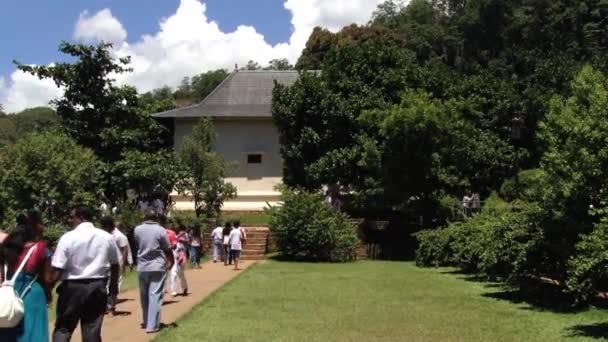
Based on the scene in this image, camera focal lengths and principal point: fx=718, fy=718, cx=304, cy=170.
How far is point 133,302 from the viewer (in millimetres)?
14352

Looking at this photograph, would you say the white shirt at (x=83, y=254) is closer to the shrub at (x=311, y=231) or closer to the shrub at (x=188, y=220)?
the shrub at (x=311, y=231)

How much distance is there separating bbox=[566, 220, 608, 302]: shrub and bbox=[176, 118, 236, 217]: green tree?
19.9 m

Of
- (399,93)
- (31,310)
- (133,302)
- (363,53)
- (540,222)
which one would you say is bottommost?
(133,302)

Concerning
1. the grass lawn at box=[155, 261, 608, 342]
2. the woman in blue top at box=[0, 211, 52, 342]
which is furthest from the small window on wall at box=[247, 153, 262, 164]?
the woman in blue top at box=[0, 211, 52, 342]

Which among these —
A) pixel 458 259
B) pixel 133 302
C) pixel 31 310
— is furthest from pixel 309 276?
pixel 31 310

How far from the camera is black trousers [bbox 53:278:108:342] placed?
24.6 feet

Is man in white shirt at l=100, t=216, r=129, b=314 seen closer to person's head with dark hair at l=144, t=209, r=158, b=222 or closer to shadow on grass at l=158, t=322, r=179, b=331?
person's head with dark hair at l=144, t=209, r=158, b=222

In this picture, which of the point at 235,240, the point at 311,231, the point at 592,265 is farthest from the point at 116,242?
the point at 311,231

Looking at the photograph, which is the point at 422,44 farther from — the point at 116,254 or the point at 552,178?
the point at 116,254

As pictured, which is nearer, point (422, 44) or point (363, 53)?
point (363, 53)

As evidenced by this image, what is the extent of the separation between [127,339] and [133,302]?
14.4 feet

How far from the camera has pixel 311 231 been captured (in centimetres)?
2456

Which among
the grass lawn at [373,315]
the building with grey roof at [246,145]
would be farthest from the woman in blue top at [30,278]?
the building with grey roof at [246,145]

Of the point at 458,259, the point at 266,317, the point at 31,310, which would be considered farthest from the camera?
the point at 458,259
